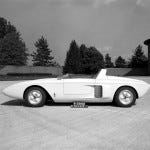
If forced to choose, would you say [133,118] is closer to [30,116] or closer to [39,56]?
[30,116]

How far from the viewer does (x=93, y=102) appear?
927cm

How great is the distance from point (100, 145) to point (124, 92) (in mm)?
4247

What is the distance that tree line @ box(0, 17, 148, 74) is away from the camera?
62.8 m

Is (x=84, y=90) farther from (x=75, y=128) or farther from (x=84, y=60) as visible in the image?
(x=84, y=60)

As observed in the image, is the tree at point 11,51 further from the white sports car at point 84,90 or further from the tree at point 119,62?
the white sports car at point 84,90

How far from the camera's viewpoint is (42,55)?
93812 mm

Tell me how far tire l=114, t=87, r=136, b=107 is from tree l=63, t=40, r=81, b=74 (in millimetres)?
67202

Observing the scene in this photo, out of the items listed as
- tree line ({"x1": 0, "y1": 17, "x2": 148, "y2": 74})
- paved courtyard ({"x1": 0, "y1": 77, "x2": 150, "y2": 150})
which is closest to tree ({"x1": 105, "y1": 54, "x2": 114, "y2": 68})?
tree line ({"x1": 0, "y1": 17, "x2": 148, "y2": 74})

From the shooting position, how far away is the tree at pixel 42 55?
93.8m

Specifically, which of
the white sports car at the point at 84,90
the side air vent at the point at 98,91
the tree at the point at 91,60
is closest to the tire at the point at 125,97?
the white sports car at the point at 84,90

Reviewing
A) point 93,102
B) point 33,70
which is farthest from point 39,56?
point 93,102

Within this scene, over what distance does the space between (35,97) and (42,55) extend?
8558cm

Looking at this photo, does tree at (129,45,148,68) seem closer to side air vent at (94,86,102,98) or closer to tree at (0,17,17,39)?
tree at (0,17,17,39)

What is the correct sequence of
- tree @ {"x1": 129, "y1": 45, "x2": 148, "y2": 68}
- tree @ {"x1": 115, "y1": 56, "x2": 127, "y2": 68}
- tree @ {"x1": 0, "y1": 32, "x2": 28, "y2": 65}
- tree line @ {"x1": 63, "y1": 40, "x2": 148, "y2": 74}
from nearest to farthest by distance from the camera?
tree @ {"x1": 0, "y1": 32, "x2": 28, "y2": 65}
tree @ {"x1": 129, "y1": 45, "x2": 148, "y2": 68}
tree line @ {"x1": 63, "y1": 40, "x2": 148, "y2": 74}
tree @ {"x1": 115, "y1": 56, "x2": 127, "y2": 68}
